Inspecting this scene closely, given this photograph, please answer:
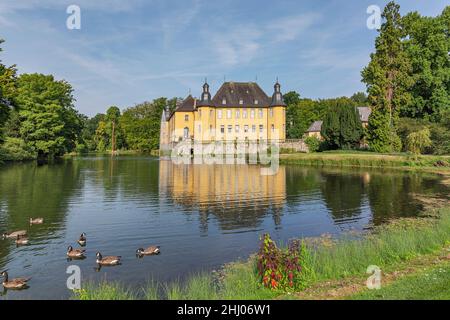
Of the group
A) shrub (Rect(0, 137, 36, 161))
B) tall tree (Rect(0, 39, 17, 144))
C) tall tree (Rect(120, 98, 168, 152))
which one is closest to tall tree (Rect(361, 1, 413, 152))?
tall tree (Rect(0, 39, 17, 144))

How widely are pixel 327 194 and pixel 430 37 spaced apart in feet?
114

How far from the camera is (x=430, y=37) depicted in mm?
43969

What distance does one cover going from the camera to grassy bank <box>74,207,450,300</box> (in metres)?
6.74

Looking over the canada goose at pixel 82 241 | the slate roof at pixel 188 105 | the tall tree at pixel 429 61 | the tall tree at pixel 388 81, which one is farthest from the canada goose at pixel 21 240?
the slate roof at pixel 188 105

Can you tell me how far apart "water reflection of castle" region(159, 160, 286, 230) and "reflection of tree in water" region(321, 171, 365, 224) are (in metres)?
2.46

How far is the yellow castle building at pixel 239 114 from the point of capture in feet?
208

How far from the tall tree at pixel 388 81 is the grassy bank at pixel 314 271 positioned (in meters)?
35.5

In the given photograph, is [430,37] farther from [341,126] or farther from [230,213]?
[230,213]

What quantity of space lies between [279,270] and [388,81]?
43.6 metres

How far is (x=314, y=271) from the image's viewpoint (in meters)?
7.71

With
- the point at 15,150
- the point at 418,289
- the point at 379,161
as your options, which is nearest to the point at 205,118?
the point at 15,150

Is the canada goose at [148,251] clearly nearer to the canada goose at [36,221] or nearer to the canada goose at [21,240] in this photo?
the canada goose at [21,240]

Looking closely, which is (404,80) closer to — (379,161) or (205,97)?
(379,161)
